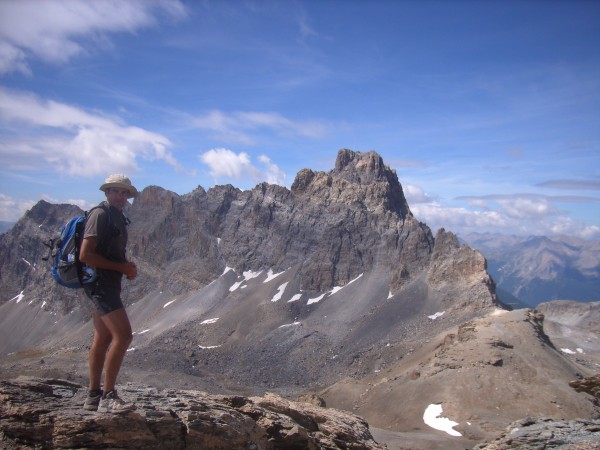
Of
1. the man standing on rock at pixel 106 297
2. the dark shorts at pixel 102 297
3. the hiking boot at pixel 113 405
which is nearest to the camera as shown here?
the hiking boot at pixel 113 405

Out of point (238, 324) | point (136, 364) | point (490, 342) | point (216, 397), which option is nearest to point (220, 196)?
point (238, 324)

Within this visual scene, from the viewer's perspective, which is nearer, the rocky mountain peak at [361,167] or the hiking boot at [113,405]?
the hiking boot at [113,405]

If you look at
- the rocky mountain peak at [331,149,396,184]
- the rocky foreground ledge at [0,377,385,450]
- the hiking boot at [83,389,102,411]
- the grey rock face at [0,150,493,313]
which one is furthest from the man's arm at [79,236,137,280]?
the rocky mountain peak at [331,149,396,184]

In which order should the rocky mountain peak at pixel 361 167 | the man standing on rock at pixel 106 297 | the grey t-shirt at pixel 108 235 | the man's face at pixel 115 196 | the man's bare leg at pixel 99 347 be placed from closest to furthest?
1. the man standing on rock at pixel 106 297
2. the grey t-shirt at pixel 108 235
3. the man's bare leg at pixel 99 347
4. the man's face at pixel 115 196
5. the rocky mountain peak at pixel 361 167

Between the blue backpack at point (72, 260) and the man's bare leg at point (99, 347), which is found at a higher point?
the blue backpack at point (72, 260)

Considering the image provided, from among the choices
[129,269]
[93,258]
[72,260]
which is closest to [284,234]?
[129,269]

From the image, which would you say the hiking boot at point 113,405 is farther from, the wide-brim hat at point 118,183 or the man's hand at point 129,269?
the wide-brim hat at point 118,183

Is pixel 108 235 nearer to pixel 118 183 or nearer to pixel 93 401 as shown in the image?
pixel 118 183

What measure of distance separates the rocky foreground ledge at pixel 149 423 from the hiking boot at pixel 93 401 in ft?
0.44

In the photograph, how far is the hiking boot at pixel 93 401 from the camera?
373 inches

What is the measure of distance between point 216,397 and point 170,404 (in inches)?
93.8

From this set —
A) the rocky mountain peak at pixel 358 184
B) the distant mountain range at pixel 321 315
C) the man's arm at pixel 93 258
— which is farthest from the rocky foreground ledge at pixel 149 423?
the rocky mountain peak at pixel 358 184

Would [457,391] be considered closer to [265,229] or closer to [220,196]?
[265,229]

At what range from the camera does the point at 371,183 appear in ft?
435
